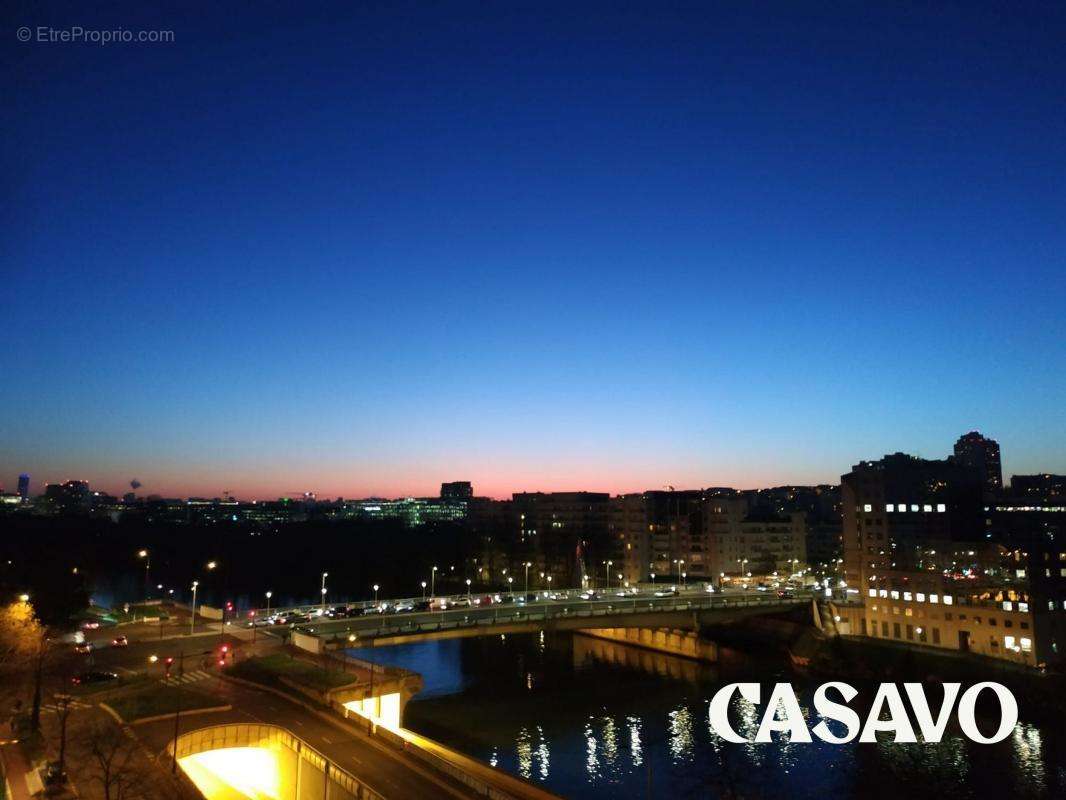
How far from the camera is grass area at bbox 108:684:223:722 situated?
2767cm

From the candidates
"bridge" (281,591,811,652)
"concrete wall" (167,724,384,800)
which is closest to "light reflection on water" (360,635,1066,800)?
"bridge" (281,591,811,652)

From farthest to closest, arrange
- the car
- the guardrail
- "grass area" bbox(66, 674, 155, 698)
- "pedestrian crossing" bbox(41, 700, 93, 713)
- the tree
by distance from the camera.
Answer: the guardrail, the car, "grass area" bbox(66, 674, 155, 698), the tree, "pedestrian crossing" bbox(41, 700, 93, 713)

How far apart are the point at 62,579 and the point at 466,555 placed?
73909 mm

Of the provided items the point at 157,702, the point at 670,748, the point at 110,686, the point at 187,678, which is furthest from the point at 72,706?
the point at 670,748

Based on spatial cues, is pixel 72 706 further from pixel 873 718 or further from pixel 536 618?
pixel 873 718

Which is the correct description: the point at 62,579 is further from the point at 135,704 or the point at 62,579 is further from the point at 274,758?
the point at 274,758

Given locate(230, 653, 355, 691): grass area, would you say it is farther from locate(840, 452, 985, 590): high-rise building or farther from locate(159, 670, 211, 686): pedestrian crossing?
locate(840, 452, 985, 590): high-rise building

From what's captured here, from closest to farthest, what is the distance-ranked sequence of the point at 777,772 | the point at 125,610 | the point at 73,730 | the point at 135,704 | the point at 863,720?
the point at 73,730
the point at 135,704
the point at 777,772
the point at 863,720
the point at 125,610

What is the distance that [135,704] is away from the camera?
93.1ft

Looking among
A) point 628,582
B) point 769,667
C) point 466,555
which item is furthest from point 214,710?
point 466,555

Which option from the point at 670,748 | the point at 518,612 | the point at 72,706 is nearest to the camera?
the point at 72,706

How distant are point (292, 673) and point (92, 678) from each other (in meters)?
8.37

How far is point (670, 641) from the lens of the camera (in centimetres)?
6284

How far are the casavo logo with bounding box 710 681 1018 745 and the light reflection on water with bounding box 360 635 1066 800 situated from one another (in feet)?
2.24
